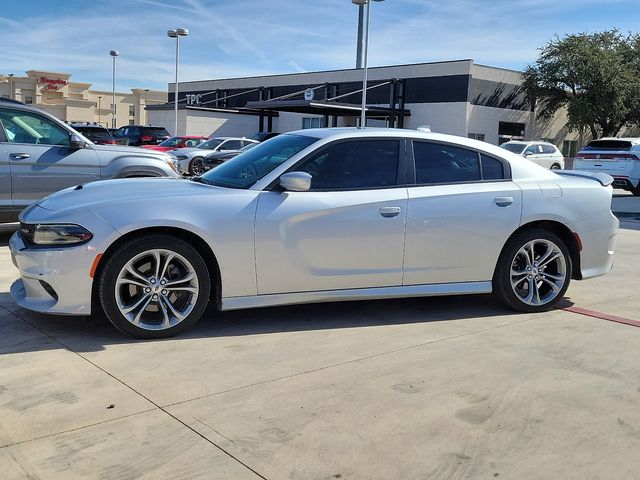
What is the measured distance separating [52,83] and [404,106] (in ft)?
156

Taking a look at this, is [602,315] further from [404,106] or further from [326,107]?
[404,106]

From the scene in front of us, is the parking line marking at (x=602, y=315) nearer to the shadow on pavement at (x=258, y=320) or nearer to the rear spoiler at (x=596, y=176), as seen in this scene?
the shadow on pavement at (x=258, y=320)

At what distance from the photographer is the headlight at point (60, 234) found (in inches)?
170

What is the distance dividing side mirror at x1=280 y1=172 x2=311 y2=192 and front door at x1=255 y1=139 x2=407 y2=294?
119 millimetres

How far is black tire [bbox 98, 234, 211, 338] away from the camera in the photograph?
171 inches

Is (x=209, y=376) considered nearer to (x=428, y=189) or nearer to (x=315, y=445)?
(x=315, y=445)

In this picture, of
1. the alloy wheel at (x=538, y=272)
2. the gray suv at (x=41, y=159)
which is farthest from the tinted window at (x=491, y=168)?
the gray suv at (x=41, y=159)

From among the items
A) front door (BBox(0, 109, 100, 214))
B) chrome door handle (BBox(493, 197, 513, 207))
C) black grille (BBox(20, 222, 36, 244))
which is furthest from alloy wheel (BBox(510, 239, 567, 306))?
front door (BBox(0, 109, 100, 214))

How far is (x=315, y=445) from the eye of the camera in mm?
3076

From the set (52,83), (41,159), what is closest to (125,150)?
(41,159)

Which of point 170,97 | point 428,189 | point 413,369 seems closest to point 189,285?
point 413,369

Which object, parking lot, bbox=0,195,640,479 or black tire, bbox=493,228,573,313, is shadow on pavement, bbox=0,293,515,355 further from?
black tire, bbox=493,228,573,313

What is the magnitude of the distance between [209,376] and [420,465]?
152 cm

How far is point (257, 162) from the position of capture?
17.1ft
